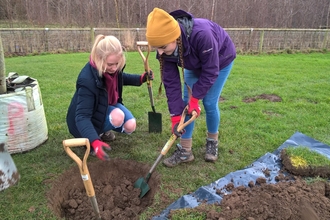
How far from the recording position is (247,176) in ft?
8.84

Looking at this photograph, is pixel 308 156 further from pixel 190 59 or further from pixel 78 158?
pixel 78 158

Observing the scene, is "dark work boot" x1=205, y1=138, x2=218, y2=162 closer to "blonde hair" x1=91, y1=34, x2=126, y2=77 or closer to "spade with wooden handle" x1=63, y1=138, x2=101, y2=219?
"blonde hair" x1=91, y1=34, x2=126, y2=77

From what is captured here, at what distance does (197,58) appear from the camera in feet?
8.08

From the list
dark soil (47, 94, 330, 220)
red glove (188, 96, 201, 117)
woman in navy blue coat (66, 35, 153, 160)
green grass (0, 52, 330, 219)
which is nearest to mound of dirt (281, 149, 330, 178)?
dark soil (47, 94, 330, 220)

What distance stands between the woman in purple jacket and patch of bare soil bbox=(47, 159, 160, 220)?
0.42 meters

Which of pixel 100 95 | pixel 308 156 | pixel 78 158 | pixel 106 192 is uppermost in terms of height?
pixel 100 95

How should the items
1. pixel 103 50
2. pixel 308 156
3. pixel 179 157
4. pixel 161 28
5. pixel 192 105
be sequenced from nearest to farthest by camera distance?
pixel 161 28
pixel 103 50
pixel 192 105
pixel 308 156
pixel 179 157

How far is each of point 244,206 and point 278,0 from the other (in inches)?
656

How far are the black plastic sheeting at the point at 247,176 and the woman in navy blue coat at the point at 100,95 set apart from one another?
804 millimetres

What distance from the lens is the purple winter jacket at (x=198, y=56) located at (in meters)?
2.32

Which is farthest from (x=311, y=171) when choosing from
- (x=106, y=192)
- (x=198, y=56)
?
(x=106, y=192)

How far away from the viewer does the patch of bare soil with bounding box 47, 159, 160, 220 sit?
2.31 metres

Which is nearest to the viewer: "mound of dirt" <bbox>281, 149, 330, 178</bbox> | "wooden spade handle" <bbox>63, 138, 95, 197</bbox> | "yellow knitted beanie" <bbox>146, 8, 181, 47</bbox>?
"wooden spade handle" <bbox>63, 138, 95, 197</bbox>

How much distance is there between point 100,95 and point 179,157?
1.06 meters
